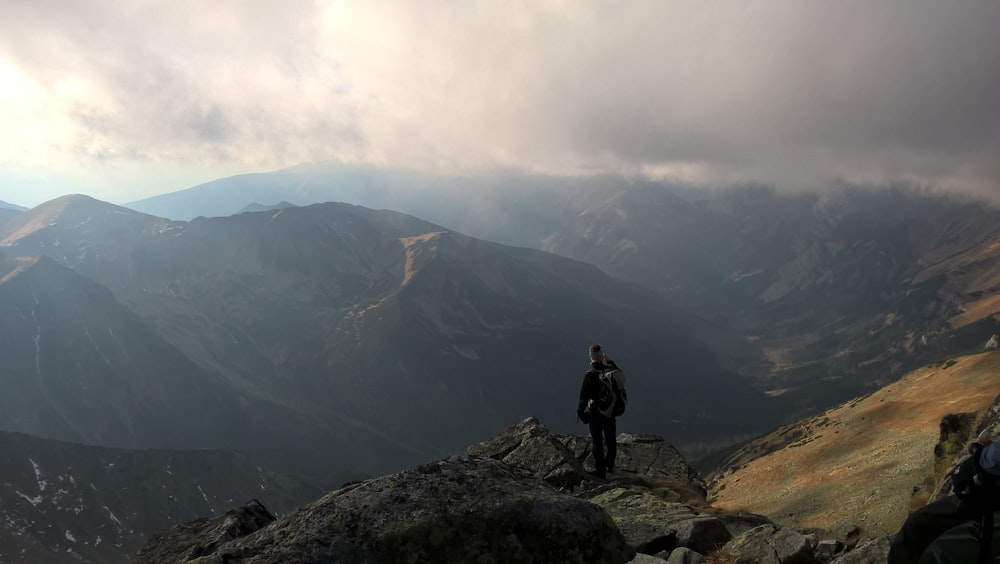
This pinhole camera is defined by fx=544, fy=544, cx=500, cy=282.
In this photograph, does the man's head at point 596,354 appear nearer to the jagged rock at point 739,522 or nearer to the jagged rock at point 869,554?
the jagged rock at point 739,522

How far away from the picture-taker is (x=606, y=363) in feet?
80.2

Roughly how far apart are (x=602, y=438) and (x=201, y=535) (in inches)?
657

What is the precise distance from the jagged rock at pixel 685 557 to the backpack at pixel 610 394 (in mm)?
9264

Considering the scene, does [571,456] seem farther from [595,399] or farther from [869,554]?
[869,554]

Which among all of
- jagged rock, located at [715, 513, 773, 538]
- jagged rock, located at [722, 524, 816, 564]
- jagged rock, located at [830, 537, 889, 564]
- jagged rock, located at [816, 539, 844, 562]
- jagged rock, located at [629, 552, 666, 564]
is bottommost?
jagged rock, located at [715, 513, 773, 538]

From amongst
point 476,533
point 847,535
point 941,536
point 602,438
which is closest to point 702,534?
point 847,535

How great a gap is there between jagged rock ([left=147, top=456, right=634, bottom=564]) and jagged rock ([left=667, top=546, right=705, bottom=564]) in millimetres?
1940

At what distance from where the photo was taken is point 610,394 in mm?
23594

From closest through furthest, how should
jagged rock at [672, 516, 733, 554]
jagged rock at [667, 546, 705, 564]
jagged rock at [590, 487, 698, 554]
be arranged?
jagged rock at [667, 546, 705, 564], jagged rock at [672, 516, 733, 554], jagged rock at [590, 487, 698, 554]

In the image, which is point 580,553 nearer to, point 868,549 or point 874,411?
point 868,549

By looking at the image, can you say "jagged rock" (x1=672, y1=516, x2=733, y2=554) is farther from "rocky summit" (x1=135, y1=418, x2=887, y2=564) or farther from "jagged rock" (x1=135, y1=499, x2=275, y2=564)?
"jagged rock" (x1=135, y1=499, x2=275, y2=564)

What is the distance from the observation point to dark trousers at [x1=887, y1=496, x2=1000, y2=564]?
808cm

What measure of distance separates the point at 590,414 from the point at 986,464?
16.7m

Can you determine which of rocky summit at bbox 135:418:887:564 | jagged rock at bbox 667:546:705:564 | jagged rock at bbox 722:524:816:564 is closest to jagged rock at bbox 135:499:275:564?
rocky summit at bbox 135:418:887:564
